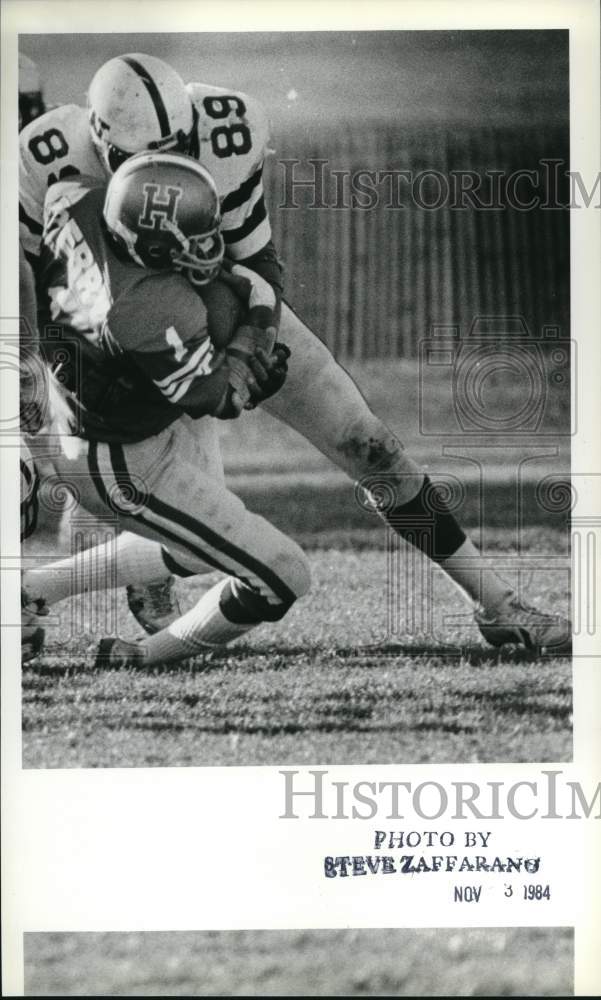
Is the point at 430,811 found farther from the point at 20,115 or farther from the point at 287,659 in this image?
the point at 20,115

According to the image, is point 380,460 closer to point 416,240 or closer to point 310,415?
point 310,415

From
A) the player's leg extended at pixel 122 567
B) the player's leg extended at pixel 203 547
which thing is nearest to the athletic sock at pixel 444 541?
the player's leg extended at pixel 203 547

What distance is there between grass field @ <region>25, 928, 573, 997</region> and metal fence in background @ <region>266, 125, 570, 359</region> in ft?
5.34

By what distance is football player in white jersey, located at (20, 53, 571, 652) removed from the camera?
3.23 meters

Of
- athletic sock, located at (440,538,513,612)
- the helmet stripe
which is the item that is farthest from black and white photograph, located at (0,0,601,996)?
the helmet stripe

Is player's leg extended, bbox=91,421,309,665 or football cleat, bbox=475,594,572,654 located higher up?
player's leg extended, bbox=91,421,309,665

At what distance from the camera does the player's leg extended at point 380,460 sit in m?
3.32

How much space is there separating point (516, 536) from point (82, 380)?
4.17 feet

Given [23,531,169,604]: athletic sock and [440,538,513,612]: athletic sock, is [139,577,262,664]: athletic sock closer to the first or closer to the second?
[23,531,169,604]: athletic sock

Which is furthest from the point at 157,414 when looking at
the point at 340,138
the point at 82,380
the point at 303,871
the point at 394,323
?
the point at 303,871

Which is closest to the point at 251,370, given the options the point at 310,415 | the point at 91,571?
the point at 310,415

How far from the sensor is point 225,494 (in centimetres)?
333
